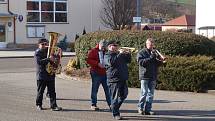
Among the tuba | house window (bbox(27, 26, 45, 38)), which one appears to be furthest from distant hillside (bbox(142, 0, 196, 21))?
the tuba

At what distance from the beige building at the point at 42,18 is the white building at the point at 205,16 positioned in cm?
946

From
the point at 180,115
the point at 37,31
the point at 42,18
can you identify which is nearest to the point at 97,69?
the point at 180,115

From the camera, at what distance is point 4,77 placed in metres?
20.4

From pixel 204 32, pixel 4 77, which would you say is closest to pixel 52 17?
pixel 204 32

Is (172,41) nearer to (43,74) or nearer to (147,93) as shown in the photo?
(147,93)

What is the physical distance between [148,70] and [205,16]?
140ft

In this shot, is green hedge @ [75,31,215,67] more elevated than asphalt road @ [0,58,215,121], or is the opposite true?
green hedge @ [75,31,215,67]

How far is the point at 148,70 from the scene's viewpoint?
1120 cm

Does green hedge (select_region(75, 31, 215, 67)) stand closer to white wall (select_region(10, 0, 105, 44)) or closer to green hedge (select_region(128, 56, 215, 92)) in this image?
green hedge (select_region(128, 56, 215, 92))

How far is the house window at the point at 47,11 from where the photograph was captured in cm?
4797

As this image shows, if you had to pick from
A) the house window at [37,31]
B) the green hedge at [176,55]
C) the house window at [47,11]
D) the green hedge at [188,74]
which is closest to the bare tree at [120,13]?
the house window at [47,11]

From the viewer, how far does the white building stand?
168 feet

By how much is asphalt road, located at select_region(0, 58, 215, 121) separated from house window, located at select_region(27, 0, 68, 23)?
104 ft

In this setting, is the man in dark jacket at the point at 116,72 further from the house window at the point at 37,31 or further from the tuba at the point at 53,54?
the house window at the point at 37,31
